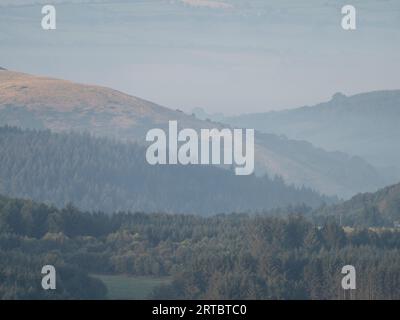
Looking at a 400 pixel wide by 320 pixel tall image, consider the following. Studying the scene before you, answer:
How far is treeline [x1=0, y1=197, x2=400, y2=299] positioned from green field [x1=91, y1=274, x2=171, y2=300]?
89 cm

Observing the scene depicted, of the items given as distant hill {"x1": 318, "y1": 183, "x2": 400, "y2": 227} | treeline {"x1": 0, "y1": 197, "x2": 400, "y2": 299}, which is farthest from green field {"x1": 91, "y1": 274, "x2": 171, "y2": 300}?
distant hill {"x1": 318, "y1": 183, "x2": 400, "y2": 227}

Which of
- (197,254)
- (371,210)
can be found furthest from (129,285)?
(371,210)

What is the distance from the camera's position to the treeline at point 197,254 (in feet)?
304

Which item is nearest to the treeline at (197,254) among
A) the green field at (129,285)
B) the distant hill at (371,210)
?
the green field at (129,285)

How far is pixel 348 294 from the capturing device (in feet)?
290

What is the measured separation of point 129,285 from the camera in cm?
9631

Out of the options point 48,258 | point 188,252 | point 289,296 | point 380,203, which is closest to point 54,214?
point 188,252

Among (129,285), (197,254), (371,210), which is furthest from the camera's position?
(371,210)

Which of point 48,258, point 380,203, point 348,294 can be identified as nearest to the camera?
point 348,294

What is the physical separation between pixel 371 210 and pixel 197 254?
140 ft

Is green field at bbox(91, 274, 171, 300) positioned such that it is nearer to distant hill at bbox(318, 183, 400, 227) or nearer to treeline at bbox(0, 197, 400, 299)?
treeline at bbox(0, 197, 400, 299)

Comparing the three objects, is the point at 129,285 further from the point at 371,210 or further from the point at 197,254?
the point at 371,210
